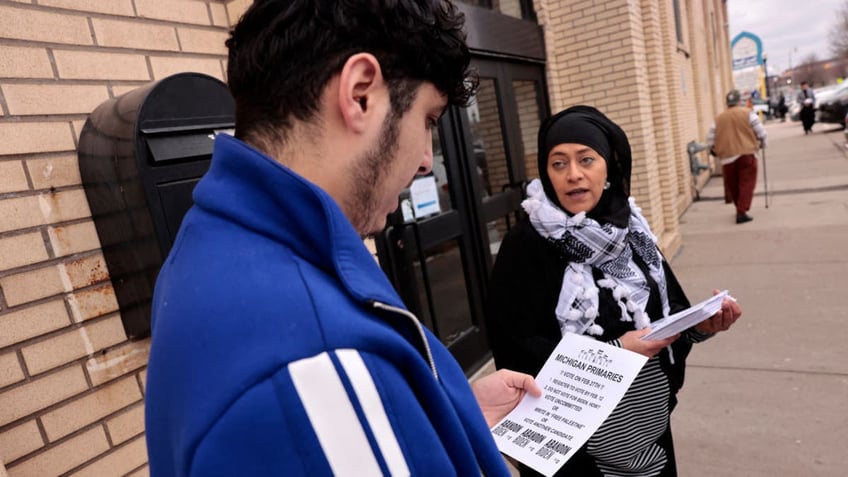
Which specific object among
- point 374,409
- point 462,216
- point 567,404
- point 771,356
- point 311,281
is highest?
point 311,281

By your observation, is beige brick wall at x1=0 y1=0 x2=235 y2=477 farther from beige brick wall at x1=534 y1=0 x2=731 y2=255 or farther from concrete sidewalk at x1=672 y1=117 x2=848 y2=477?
beige brick wall at x1=534 y1=0 x2=731 y2=255

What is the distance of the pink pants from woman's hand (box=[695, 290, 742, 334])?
6636 mm

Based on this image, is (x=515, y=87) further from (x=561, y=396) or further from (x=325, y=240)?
(x=325, y=240)

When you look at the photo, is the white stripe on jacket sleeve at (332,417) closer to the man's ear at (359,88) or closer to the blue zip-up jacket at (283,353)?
the blue zip-up jacket at (283,353)

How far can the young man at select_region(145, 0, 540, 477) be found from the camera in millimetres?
555

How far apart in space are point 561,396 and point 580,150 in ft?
3.17

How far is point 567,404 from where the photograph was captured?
56.6 inches

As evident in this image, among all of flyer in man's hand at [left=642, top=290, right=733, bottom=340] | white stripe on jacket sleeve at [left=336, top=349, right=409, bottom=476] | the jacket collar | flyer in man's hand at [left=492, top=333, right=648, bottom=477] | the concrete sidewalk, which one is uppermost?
the jacket collar

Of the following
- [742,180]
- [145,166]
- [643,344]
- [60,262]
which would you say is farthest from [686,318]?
[742,180]

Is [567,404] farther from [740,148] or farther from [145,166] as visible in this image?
[740,148]

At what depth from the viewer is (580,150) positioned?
199cm

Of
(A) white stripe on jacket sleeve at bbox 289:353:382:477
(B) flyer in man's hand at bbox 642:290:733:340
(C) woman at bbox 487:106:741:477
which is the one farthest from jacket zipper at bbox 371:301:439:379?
(C) woman at bbox 487:106:741:477

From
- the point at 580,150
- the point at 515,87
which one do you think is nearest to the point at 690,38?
the point at 515,87

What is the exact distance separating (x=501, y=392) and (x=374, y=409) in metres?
0.89
